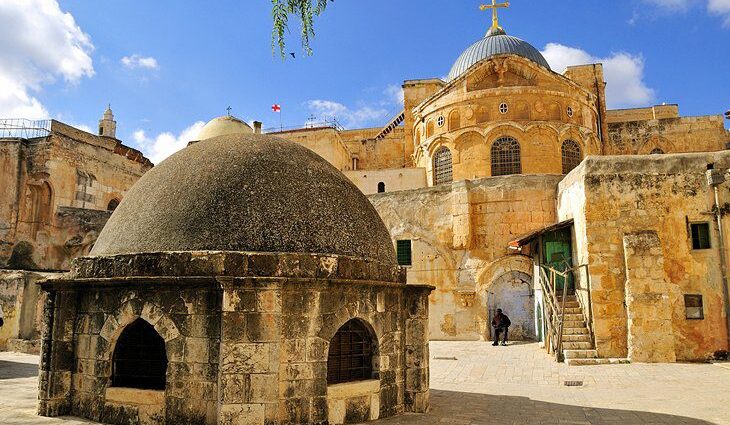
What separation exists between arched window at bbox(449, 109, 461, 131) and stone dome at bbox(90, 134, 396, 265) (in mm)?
18696

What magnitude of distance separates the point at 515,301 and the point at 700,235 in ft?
24.1

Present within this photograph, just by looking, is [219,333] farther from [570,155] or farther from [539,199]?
[570,155]

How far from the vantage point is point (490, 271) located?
64.7ft

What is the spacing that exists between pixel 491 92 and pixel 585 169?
11.6 m

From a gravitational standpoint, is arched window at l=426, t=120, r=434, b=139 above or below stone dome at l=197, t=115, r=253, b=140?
below

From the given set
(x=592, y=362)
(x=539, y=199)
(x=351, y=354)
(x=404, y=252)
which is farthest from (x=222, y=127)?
(x=351, y=354)

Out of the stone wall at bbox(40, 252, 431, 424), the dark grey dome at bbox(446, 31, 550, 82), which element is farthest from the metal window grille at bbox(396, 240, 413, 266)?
the stone wall at bbox(40, 252, 431, 424)

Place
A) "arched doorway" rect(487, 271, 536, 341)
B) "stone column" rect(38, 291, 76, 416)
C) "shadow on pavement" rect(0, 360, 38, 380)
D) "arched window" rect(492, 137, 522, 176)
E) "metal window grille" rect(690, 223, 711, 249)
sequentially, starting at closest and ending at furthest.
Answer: "stone column" rect(38, 291, 76, 416) → "shadow on pavement" rect(0, 360, 38, 380) → "metal window grille" rect(690, 223, 711, 249) → "arched doorway" rect(487, 271, 536, 341) → "arched window" rect(492, 137, 522, 176)

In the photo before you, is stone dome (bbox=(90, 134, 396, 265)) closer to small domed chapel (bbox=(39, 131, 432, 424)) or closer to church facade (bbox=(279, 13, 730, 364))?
small domed chapel (bbox=(39, 131, 432, 424))

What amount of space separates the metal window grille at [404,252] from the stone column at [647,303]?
8.87m

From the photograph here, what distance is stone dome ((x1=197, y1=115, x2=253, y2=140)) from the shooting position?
31.2m

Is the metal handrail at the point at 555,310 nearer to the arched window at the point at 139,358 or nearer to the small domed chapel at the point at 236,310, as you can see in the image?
the small domed chapel at the point at 236,310

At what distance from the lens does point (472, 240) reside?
20.0m

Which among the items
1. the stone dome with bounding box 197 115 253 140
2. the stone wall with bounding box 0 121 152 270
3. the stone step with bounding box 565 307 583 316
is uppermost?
the stone dome with bounding box 197 115 253 140
